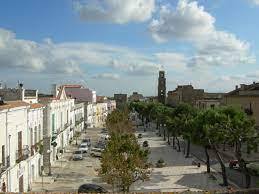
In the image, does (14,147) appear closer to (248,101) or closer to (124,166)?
(124,166)

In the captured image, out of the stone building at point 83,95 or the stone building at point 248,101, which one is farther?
the stone building at point 83,95

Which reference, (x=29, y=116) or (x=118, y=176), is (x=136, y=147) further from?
(x=29, y=116)

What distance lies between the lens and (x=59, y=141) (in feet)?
203

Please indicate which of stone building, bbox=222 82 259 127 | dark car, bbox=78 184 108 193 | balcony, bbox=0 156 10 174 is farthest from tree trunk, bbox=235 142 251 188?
stone building, bbox=222 82 259 127

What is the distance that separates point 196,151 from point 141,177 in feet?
105

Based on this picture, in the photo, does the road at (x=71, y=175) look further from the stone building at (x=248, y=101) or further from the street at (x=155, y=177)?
the stone building at (x=248, y=101)

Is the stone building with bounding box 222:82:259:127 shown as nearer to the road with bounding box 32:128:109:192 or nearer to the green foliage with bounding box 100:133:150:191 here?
the road with bounding box 32:128:109:192

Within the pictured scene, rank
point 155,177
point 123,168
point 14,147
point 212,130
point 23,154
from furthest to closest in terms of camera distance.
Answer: point 155,177
point 212,130
point 23,154
point 14,147
point 123,168

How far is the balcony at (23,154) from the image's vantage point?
1340 inches

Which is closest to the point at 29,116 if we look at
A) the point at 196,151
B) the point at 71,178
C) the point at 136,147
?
the point at 71,178

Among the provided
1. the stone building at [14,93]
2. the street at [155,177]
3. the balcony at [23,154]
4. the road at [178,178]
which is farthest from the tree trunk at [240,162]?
the stone building at [14,93]

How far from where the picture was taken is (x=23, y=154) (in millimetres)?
35875

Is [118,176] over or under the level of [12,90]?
under

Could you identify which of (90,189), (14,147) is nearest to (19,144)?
(14,147)
